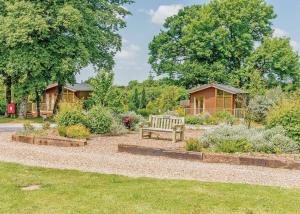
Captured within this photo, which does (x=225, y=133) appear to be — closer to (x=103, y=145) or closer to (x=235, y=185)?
(x=103, y=145)

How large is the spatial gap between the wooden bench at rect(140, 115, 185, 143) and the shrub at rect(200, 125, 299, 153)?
2.99 metres

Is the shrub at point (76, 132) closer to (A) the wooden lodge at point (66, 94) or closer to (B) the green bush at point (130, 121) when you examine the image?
(B) the green bush at point (130, 121)

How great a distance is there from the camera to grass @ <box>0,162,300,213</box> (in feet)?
22.0

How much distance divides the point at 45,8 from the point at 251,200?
2599 centimetres

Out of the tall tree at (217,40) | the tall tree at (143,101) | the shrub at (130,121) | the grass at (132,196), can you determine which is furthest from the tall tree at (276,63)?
the grass at (132,196)

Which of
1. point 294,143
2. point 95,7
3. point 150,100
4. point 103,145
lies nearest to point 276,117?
point 294,143

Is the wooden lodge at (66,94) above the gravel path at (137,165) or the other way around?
above

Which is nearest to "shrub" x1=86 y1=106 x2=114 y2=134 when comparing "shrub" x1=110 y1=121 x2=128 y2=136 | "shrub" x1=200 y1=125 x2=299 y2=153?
"shrub" x1=110 y1=121 x2=128 y2=136

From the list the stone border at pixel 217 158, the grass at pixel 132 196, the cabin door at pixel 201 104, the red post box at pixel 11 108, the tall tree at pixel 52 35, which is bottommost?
the grass at pixel 132 196

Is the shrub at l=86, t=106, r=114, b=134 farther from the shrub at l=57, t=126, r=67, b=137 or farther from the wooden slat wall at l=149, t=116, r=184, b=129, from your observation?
the wooden slat wall at l=149, t=116, r=184, b=129

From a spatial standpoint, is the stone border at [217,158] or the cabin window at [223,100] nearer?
the stone border at [217,158]

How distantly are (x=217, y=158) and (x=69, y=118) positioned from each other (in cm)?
750

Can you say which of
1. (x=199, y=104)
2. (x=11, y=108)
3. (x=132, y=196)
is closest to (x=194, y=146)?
(x=132, y=196)

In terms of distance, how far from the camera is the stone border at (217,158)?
10.8 m
